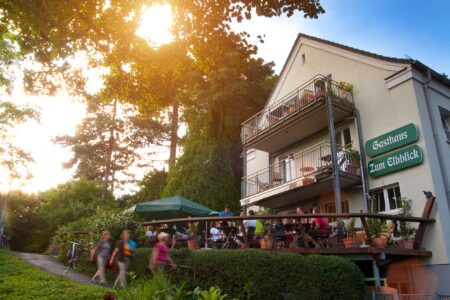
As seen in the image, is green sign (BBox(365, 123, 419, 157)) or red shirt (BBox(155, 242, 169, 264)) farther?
green sign (BBox(365, 123, 419, 157))

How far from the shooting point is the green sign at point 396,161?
12836mm

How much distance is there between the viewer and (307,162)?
17.6 m

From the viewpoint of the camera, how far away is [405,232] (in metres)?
12.2

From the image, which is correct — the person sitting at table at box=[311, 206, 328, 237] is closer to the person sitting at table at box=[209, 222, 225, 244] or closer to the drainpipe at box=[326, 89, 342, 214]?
the drainpipe at box=[326, 89, 342, 214]

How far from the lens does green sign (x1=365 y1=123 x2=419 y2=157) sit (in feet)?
43.0

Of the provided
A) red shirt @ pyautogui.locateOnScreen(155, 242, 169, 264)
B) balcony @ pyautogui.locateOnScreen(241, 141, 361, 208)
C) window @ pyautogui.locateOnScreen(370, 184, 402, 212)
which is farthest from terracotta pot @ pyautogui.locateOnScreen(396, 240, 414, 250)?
red shirt @ pyautogui.locateOnScreen(155, 242, 169, 264)

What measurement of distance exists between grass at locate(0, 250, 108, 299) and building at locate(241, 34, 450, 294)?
9.01 meters

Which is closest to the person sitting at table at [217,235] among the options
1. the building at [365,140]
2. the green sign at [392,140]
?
the building at [365,140]

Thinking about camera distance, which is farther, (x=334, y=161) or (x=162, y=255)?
(x=334, y=161)

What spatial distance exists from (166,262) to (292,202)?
34.2 ft

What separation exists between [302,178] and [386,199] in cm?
329

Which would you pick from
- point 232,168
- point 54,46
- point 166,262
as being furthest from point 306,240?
point 232,168

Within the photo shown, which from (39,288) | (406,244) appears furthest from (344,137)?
(39,288)

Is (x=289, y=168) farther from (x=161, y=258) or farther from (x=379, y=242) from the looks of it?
(x=161, y=258)
